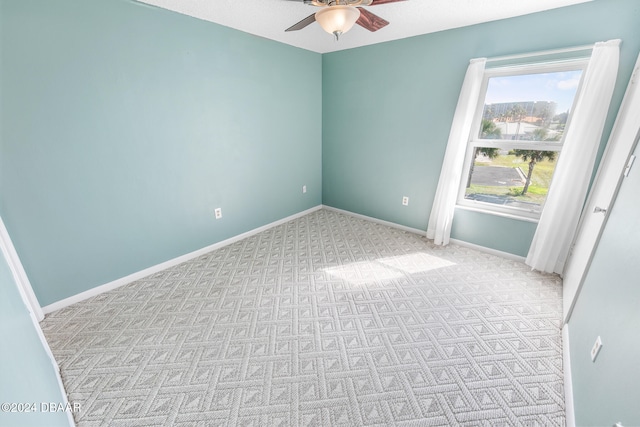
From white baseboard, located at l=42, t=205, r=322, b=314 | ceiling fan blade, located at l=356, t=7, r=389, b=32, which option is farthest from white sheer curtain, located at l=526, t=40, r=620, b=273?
white baseboard, located at l=42, t=205, r=322, b=314

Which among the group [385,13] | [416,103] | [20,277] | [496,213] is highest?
[385,13]

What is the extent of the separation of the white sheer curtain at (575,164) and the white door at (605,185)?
76 millimetres

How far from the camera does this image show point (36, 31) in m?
1.68

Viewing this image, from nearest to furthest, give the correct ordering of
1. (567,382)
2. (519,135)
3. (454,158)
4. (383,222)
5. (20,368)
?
(20,368) → (567,382) → (519,135) → (454,158) → (383,222)

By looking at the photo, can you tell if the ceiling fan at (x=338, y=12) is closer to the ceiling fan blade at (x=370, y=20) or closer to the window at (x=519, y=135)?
the ceiling fan blade at (x=370, y=20)

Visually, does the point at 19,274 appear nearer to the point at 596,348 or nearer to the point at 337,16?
the point at 337,16

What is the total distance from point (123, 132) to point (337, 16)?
6.15 ft

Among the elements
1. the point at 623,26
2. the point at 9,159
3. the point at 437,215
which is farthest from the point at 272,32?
the point at 623,26

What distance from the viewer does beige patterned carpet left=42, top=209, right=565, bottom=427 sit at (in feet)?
4.45

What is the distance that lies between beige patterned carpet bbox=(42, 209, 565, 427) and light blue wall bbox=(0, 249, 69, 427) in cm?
34

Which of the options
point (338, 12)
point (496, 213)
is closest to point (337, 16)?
point (338, 12)

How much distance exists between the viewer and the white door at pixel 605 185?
162 centimetres

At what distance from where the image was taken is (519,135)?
2549 mm

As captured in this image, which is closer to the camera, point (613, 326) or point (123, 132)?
point (613, 326)
